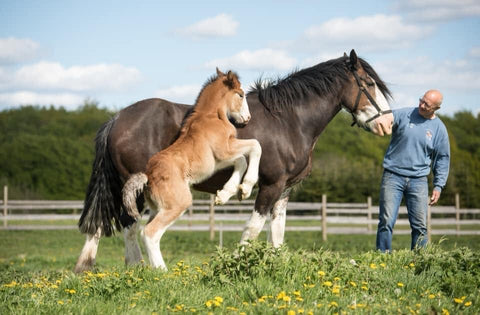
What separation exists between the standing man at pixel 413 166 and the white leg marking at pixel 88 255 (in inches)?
144

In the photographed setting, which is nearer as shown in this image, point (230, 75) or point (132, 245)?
A: point (230, 75)

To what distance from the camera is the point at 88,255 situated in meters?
6.95

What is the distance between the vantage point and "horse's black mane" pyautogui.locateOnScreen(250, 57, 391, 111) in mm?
7113

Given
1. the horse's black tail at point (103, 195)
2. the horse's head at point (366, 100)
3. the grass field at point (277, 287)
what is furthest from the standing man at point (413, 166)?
the horse's black tail at point (103, 195)

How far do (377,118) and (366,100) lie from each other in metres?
0.27

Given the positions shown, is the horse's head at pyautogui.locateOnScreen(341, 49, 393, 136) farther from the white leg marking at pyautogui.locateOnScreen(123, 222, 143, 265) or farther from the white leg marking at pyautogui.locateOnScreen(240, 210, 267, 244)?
the white leg marking at pyautogui.locateOnScreen(123, 222, 143, 265)

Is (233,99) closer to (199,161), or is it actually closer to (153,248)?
(199,161)

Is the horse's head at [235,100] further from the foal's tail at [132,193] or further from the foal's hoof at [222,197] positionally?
the foal's tail at [132,193]

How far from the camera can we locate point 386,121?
23.0 ft

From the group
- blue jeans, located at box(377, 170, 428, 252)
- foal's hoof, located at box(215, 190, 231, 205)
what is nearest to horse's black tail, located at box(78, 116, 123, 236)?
foal's hoof, located at box(215, 190, 231, 205)

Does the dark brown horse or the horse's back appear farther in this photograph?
the horse's back

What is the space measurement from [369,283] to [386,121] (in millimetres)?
2840

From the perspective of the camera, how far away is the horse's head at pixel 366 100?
23.1 ft

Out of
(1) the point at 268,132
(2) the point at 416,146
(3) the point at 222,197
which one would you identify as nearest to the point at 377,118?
(2) the point at 416,146
